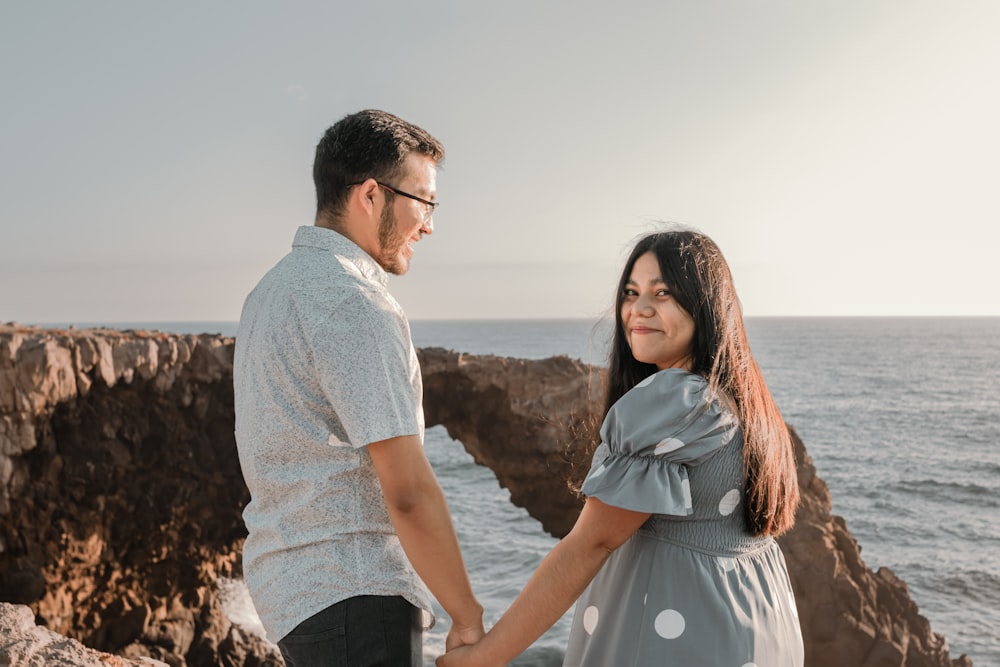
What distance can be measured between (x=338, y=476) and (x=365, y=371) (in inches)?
11.9

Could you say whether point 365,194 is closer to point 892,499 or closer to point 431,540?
point 431,540

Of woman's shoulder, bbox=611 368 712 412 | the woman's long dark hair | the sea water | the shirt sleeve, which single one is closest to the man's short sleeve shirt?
the shirt sleeve

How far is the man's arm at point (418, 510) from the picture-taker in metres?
1.90

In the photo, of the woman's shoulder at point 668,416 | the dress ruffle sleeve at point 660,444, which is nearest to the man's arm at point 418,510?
the dress ruffle sleeve at point 660,444

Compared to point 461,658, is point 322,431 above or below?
above

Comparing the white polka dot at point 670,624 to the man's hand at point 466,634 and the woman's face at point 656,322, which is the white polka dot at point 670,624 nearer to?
the man's hand at point 466,634

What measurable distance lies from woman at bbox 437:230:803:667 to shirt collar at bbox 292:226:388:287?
79 centimetres

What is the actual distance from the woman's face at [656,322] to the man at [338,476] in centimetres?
69

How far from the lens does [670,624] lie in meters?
2.02

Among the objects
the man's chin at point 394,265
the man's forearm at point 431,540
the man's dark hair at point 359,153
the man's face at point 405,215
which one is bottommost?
the man's forearm at point 431,540

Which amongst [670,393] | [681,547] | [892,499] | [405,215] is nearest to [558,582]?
[681,547]

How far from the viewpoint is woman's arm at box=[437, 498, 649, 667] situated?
202 centimetres

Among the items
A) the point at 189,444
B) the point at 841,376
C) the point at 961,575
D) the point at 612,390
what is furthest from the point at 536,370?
the point at 841,376

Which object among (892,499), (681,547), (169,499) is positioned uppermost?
(681,547)
